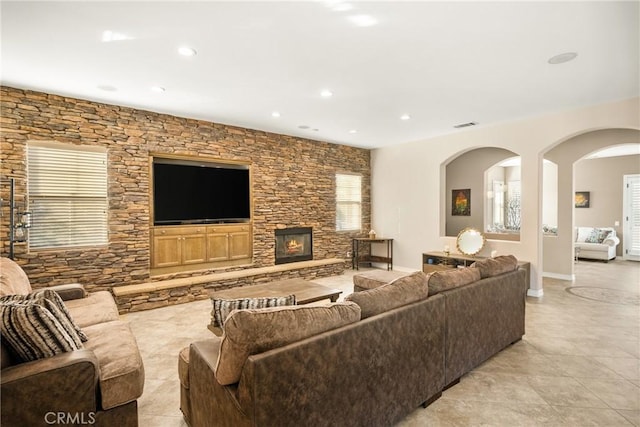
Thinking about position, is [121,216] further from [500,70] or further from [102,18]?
[500,70]

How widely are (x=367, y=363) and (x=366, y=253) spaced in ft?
19.5

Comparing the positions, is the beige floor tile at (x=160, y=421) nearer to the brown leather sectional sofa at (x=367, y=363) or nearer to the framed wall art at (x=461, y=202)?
the brown leather sectional sofa at (x=367, y=363)

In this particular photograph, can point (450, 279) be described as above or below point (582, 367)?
above

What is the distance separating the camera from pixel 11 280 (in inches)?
110

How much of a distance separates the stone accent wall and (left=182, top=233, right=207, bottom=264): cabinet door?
271 millimetres

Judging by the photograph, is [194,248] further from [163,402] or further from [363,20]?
[363,20]

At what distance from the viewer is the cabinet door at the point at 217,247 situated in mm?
5352

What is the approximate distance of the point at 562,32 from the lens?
2582 mm

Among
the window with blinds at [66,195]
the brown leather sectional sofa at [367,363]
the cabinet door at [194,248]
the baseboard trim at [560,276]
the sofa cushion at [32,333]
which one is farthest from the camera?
the baseboard trim at [560,276]

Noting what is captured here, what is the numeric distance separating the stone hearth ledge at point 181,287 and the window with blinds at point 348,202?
1.87 meters

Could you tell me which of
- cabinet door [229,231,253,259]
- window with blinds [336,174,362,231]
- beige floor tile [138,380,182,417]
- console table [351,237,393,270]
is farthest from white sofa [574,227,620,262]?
beige floor tile [138,380,182,417]

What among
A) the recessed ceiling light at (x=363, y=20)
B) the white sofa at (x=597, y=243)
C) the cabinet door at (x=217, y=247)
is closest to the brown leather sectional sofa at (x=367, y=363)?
the recessed ceiling light at (x=363, y=20)

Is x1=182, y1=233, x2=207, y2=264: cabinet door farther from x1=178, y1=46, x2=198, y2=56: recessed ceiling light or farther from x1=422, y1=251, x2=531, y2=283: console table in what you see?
x1=422, y1=251, x2=531, y2=283: console table

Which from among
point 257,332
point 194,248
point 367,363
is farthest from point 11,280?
point 367,363
